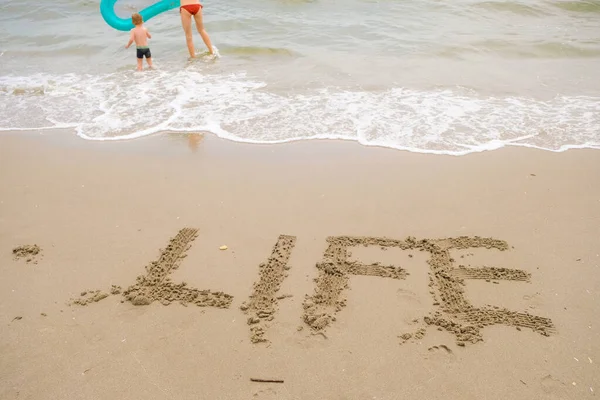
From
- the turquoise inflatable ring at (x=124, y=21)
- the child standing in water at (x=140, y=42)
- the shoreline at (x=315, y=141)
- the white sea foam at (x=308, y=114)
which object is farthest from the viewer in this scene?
the turquoise inflatable ring at (x=124, y=21)

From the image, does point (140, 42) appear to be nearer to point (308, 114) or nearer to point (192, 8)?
point (192, 8)

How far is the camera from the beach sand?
2.48 meters

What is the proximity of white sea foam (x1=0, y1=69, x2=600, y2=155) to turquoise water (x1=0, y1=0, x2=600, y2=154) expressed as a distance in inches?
1.0

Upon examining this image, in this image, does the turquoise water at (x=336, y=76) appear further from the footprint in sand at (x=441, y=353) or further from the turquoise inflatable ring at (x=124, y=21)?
the footprint in sand at (x=441, y=353)

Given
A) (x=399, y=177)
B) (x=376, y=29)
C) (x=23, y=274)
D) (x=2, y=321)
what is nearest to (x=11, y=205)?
(x=23, y=274)

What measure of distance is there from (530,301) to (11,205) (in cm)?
419

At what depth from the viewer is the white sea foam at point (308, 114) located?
Answer: 512cm

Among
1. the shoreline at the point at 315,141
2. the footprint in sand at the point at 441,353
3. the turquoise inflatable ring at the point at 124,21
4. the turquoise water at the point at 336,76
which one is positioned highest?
the turquoise inflatable ring at the point at 124,21

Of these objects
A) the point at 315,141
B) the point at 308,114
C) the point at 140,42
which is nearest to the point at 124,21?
the point at 140,42

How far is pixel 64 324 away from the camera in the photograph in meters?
2.80

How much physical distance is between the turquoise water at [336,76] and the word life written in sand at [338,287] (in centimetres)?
178

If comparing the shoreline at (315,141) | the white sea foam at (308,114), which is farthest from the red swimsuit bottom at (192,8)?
the shoreline at (315,141)

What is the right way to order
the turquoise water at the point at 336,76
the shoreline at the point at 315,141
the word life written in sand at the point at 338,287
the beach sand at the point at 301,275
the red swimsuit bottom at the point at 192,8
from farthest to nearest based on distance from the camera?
the red swimsuit bottom at the point at 192,8 < the turquoise water at the point at 336,76 < the shoreline at the point at 315,141 < the word life written in sand at the point at 338,287 < the beach sand at the point at 301,275

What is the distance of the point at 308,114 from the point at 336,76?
167 cm
